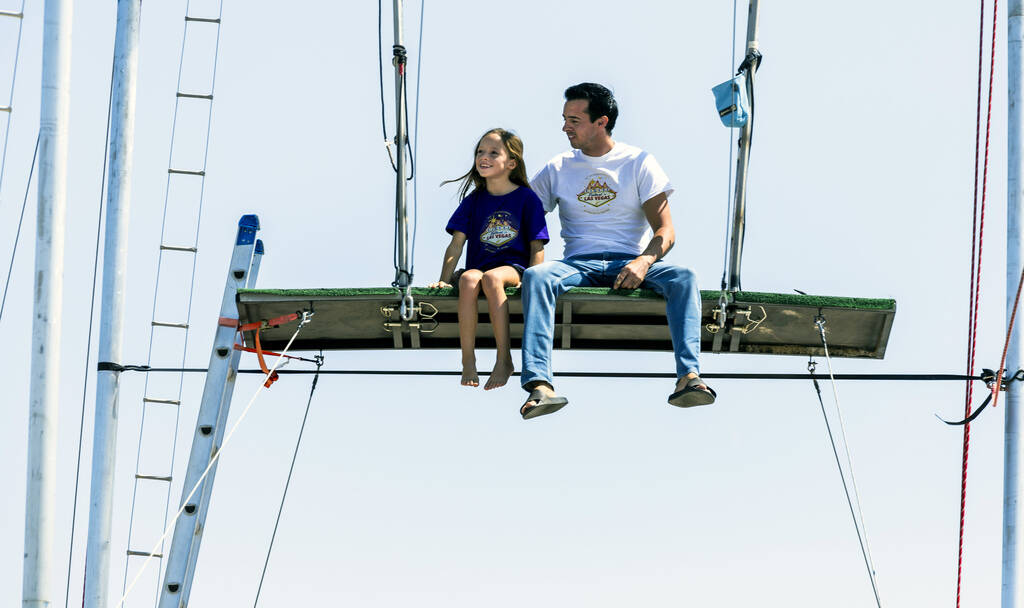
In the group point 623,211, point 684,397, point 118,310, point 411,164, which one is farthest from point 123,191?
point 684,397

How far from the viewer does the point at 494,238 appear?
8.61 metres

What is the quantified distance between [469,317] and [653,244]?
3.34 feet

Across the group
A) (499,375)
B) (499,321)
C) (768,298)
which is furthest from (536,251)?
(768,298)

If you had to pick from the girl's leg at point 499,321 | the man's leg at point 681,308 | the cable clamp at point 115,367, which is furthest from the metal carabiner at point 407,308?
the cable clamp at point 115,367

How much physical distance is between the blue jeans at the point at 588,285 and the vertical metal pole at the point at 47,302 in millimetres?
2255

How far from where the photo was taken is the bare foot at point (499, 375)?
8.40 metres

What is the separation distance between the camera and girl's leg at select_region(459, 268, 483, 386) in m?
8.45

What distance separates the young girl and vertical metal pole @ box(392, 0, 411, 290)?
0.67 ft

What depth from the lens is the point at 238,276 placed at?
938cm

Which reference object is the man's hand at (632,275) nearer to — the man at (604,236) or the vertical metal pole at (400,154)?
the man at (604,236)

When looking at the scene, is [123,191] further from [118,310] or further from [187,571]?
[187,571]

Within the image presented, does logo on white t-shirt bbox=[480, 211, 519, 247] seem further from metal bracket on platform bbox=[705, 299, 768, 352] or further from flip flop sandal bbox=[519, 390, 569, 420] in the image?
metal bracket on platform bbox=[705, 299, 768, 352]

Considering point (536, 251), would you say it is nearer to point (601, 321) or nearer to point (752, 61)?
point (601, 321)

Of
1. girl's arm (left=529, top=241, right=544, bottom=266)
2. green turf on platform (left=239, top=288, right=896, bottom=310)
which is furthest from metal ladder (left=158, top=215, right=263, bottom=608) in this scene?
girl's arm (left=529, top=241, right=544, bottom=266)
